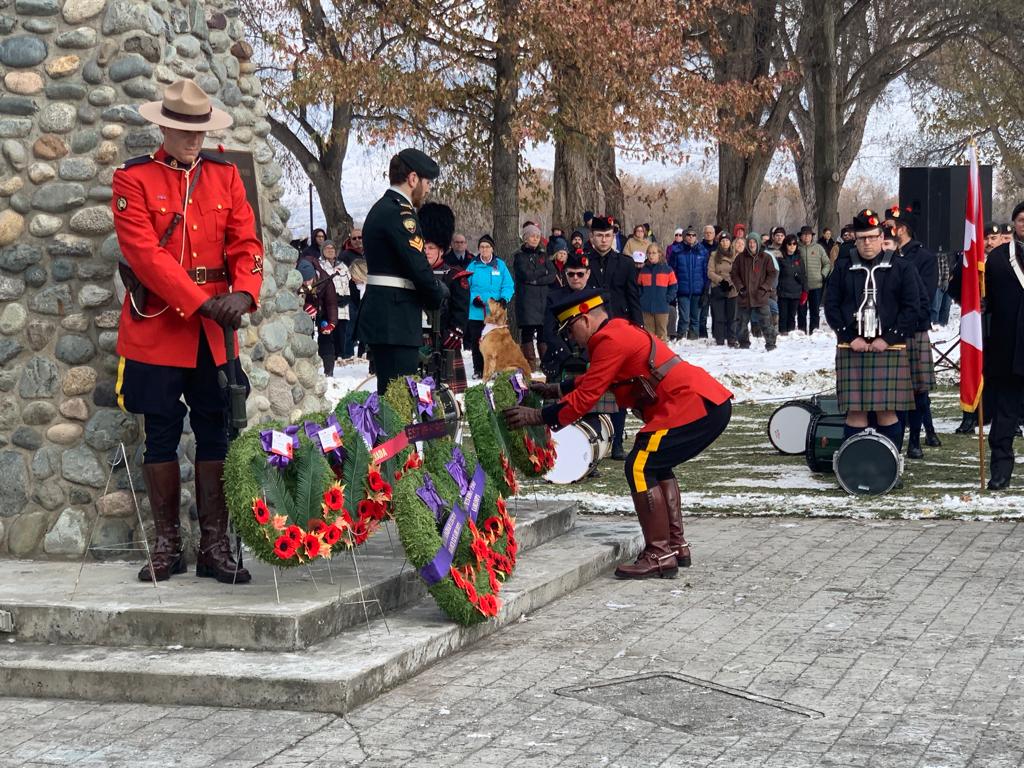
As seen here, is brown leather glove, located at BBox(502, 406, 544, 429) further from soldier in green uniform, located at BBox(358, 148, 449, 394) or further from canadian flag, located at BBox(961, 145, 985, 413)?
canadian flag, located at BBox(961, 145, 985, 413)

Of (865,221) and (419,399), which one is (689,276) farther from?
(419,399)

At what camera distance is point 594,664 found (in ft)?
23.0

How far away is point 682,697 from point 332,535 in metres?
1.65

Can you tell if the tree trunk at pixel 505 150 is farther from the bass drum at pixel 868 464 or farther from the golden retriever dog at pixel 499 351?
the bass drum at pixel 868 464

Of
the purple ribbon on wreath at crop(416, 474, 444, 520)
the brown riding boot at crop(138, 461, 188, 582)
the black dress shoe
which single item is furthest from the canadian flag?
the brown riding boot at crop(138, 461, 188, 582)

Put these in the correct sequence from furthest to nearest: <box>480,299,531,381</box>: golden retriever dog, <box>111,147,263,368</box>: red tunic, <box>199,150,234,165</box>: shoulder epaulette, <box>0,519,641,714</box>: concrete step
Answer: <box>480,299,531,381</box>: golden retriever dog, <box>199,150,234,165</box>: shoulder epaulette, <box>111,147,263,368</box>: red tunic, <box>0,519,641,714</box>: concrete step

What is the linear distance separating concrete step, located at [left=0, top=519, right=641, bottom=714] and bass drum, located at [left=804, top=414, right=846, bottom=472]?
6193 millimetres

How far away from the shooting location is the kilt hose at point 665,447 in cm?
893

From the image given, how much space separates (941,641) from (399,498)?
8.13ft

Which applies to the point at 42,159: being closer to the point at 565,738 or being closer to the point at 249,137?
the point at 249,137

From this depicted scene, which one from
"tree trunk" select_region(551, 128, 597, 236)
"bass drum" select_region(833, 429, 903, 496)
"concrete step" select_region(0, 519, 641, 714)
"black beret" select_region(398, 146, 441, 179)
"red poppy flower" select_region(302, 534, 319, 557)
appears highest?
"tree trunk" select_region(551, 128, 597, 236)

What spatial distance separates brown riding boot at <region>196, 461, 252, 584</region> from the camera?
767 cm

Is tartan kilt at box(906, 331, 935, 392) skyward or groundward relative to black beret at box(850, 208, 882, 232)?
groundward

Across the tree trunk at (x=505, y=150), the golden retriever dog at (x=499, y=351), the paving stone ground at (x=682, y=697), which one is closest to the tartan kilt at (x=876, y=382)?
the paving stone ground at (x=682, y=697)
